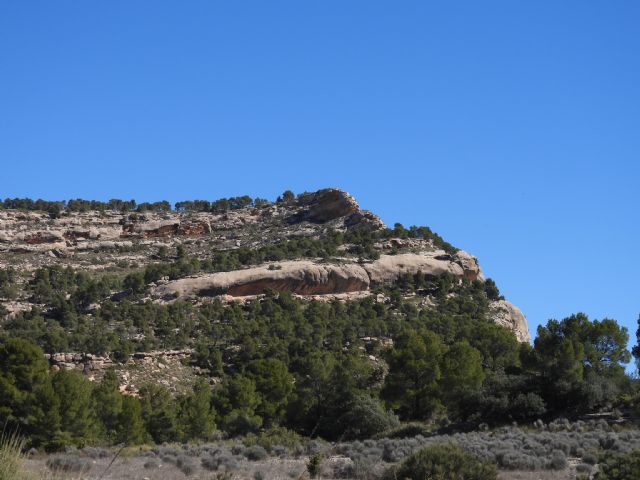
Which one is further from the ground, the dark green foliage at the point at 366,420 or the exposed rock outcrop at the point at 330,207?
the exposed rock outcrop at the point at 330,207

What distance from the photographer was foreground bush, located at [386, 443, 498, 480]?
14.8 meters

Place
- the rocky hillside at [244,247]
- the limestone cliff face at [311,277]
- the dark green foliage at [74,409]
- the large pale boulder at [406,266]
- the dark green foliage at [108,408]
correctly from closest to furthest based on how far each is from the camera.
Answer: the dark green foliage at [74,409]
the dark green foliage at [108,408]
the limestone cliff face at [311,277]
the rocky hillside at [244,247]
the large pale boulder at [406,266]

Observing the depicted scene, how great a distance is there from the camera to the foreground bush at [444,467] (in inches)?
583

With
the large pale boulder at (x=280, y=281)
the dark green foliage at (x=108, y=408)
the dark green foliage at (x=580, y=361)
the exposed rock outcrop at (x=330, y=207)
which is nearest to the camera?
the dark green foliage at (x=580, y=361)

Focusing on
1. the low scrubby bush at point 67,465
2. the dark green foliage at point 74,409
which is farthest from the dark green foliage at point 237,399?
the low scrubby bush at point 67,465

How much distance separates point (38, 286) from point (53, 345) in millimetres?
15849

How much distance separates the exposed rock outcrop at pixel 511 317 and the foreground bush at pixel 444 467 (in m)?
64.0

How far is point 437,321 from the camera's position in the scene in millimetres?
71000

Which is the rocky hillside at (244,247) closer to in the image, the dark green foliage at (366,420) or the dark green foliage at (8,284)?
the dark green foliage at (8,284)

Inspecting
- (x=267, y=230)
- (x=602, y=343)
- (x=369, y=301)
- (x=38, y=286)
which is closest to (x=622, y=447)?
(x=602, y=343)

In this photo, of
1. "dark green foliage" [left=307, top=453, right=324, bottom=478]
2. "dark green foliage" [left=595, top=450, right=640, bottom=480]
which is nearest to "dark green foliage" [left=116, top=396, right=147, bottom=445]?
"dark green foliage" [left=307, top=453, right=324, bottom=478]

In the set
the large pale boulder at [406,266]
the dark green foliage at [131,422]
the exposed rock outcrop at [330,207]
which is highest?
the exposed rock outcrop at [330,207]

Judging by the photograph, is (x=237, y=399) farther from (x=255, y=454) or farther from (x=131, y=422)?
(x=255, y=454)

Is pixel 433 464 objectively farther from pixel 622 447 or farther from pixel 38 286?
pixel 38 286
